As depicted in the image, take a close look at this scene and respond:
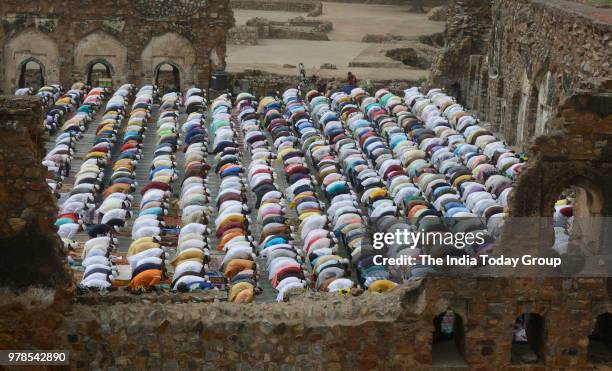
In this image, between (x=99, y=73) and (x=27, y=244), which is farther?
(x=99, y=73)

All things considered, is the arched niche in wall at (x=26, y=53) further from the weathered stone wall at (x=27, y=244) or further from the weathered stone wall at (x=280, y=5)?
the weathered stone wall at (x=280, y=5)

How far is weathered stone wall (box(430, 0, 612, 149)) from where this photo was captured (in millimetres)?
29594

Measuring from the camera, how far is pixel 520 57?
37.2 m

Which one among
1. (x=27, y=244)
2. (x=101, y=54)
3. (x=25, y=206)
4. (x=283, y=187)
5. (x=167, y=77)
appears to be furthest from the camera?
(x=167, y=77)

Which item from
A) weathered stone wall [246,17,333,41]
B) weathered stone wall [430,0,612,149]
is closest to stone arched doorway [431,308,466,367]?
weathered stone wall [430,0,612,149]

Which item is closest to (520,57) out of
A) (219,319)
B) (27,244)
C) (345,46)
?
(345,46)

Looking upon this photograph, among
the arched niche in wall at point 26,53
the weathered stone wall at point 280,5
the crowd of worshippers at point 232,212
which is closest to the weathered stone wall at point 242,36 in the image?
the weathered stone wall at point 280,5

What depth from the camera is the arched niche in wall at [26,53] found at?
42.8m

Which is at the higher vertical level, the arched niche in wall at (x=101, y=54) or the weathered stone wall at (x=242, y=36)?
the arched niche in wall at (x=101, y=54)

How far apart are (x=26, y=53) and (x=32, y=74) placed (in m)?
1.93

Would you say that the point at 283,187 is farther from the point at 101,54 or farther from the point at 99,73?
the point at 99,73

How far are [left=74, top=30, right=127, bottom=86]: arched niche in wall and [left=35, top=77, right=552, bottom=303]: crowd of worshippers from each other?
1.36 m

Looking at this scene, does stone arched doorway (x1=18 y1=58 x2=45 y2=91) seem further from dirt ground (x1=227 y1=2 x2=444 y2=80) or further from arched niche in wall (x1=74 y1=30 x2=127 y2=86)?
dirt ground (x1=227 y1=2 x2=444 y2=80)

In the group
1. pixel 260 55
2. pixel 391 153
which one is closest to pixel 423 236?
pixel 391 153
